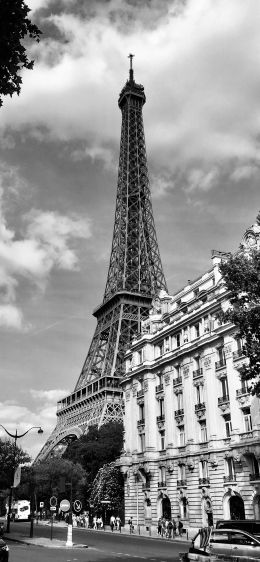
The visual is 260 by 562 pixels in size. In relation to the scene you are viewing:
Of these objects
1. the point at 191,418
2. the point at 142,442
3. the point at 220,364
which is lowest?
the point at 142,442

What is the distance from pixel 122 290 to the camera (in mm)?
134750

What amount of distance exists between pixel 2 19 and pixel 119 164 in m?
163

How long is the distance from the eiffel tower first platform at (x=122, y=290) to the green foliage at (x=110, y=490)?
32.0 m

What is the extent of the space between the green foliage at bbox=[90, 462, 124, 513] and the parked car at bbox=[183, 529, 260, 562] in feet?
174

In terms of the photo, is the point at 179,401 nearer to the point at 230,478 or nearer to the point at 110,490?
the point at 230,478

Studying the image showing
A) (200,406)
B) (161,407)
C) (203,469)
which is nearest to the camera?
(203,469)

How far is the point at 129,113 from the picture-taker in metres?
178

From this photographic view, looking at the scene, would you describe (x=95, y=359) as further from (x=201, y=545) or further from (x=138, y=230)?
(x=201, y=545)

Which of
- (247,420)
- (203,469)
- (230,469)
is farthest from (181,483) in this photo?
(247,420)

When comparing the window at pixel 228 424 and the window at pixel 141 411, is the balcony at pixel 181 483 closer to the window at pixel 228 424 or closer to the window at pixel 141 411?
the window at pixel 228 424

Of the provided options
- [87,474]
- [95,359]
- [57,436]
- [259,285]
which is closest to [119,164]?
[95,359]

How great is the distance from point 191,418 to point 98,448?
1534 inches

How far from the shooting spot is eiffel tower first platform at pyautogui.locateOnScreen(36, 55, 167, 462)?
121m

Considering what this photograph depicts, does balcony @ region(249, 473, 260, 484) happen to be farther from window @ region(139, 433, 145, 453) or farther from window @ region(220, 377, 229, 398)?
window @ region(139, 433, 145, 453)
